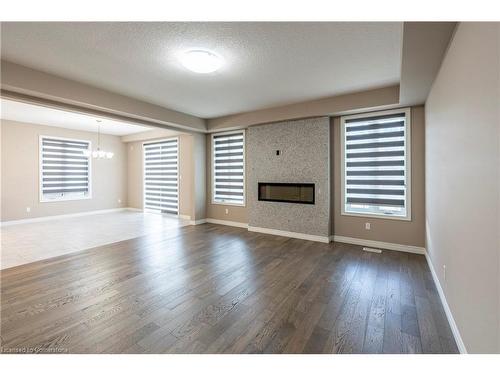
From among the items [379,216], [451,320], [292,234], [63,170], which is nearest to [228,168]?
[292,234]

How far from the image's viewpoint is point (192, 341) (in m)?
1.89

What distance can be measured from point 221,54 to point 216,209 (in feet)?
14.8

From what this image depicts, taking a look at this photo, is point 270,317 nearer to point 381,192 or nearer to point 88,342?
point 88,342

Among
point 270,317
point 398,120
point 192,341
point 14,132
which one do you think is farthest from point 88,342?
point 14,132

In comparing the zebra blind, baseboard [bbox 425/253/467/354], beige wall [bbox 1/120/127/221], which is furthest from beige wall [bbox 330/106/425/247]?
beige wall [bbox 1/120/127/221]

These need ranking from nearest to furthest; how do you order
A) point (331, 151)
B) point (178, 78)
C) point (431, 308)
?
1. point (431, 308)
2. point (178, 78)
3. point (331, 151)

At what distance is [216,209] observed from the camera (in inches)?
265

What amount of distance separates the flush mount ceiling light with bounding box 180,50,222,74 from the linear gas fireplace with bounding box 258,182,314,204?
2.97 metres

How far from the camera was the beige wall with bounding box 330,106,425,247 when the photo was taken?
400 centimetres

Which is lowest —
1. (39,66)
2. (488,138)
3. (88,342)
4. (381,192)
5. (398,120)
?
(88,342)

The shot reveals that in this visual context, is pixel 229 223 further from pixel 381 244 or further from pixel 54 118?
pixel 54 118

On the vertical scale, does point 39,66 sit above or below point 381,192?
above
